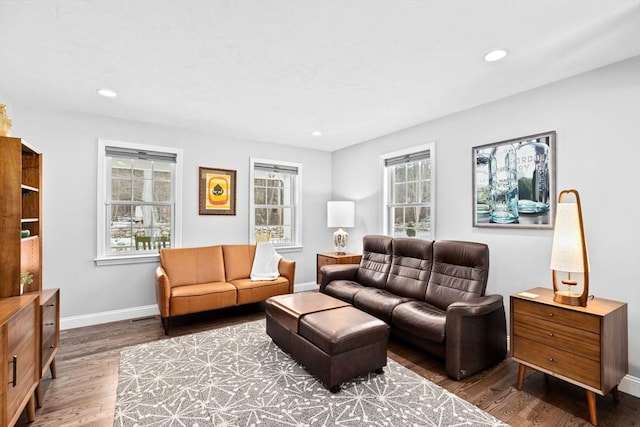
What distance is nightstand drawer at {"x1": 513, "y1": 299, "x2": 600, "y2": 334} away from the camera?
79.0 inches

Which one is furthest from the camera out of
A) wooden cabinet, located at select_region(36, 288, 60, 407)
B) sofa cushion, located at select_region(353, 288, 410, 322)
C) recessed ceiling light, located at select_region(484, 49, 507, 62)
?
sofa cushion, located at select_region(353, 288, 410, 322)

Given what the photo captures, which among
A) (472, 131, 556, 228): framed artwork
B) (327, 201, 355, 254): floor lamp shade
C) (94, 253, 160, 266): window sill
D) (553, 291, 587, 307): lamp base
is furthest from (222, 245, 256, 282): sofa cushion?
(553, 291, 587, 307): lamp base

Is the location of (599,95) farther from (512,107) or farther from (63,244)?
(63,244)

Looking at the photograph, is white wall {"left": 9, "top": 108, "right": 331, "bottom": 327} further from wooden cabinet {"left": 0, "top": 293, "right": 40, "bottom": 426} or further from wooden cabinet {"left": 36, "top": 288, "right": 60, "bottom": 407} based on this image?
wooden cabinet {"left": 0, "top": 293, "right": 40, "bottom": 426}

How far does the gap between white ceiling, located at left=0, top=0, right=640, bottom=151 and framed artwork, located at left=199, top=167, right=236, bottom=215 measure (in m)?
1.12

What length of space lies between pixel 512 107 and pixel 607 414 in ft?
8.50

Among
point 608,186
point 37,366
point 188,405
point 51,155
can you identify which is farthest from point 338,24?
point 51,155

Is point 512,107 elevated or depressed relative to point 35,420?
elevated

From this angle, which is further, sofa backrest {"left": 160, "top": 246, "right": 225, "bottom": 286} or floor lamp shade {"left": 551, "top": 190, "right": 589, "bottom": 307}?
sofa backrest {"left": 160, "top": 246, "right": 225, "bottom": 286}

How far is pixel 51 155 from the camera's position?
3.51 meters

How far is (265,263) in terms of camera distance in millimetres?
4352

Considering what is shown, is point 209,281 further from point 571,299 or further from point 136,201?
point 571,299

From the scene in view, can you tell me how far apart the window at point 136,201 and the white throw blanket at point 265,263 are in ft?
3.57

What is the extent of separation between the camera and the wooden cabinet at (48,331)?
6.92 feet
